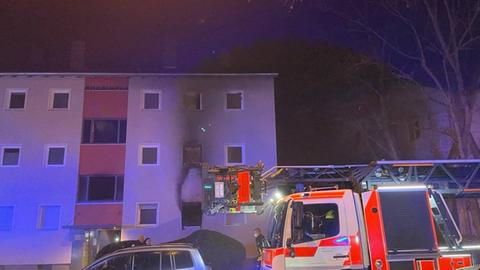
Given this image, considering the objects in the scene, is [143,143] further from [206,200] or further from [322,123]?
[206,200]

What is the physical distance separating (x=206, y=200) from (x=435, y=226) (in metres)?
5.29

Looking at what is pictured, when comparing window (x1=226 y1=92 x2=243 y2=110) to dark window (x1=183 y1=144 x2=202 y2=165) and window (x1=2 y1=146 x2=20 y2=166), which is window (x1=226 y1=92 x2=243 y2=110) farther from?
window (x1=2 y1=146 x2=20 y2=166)

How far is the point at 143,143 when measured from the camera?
23.6 metres

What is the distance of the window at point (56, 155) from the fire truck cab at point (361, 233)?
1846 cm

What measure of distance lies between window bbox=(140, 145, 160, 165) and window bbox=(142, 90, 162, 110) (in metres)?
2.24

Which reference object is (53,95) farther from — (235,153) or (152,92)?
(235,153)

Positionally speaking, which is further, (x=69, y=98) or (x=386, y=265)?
(x=69, y=98)

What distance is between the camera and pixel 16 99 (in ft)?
79.9

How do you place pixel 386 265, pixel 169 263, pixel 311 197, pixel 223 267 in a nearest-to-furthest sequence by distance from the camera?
pixel 386 265
pixel 311 197
pixel 169 263
pixel 223 267

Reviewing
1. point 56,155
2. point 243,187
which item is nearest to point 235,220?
point 56,155

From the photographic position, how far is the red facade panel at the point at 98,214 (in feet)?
73.6

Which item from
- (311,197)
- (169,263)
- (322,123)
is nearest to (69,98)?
(322,123)

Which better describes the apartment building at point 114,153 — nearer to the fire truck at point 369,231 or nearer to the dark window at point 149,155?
the dark window at point 149,155

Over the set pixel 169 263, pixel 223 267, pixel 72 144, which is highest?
pixel 72 144
